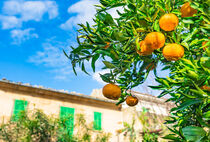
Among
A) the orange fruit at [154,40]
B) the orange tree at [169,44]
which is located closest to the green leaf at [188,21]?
the orange tree at [169,44]

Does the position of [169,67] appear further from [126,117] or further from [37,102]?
[126,117]

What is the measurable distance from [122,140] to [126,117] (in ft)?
4.69

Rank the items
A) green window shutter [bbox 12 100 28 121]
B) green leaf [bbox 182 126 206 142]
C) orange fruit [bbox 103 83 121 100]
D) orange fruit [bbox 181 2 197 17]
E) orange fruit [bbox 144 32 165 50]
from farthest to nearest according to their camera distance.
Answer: green window shutter [bbox 12 100 28 121] → orange fruit [bbox 103 83 121 100] → orange fruit [bbox 181 2 197 17] → orange fruit [bbox 144 32 165 50] → green leaf [bbox 182 126 206 142]

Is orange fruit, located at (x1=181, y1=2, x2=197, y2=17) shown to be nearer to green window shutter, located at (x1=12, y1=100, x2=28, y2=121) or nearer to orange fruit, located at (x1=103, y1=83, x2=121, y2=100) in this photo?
orange fruit, located at (x1=103, y1=83, x2=121, y2=100)

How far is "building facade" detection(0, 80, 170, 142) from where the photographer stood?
9656 millimetres

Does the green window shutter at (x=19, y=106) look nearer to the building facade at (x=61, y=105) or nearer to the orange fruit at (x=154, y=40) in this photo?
the building facade at (x=61, y=105)

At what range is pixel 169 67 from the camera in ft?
7.80

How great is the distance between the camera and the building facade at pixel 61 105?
31.7ft

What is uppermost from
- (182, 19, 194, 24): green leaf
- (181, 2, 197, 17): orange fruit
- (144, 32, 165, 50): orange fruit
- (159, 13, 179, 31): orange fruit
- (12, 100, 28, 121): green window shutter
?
(12, 100, 28, 121): green window shutter

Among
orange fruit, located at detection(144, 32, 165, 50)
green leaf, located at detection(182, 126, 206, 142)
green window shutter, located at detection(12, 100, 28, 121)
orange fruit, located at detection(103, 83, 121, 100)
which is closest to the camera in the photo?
green leaf, located at detection(182, 126, 206, 142)

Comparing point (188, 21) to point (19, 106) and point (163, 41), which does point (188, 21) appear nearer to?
point (163, 41)

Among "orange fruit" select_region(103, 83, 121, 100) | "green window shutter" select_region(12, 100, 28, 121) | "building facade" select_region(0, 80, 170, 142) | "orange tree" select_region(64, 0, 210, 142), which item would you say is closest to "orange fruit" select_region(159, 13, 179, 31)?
"orange tree" select_region(64, 0, 210, 142)

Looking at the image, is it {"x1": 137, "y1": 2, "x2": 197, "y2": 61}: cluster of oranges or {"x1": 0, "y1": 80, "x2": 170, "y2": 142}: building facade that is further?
{"x1": 0, "y1": 80, "x2": 170, "y2": 142}: building facade

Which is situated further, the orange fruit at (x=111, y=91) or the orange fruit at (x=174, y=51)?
the orange fruit at (x=111, y=91)
